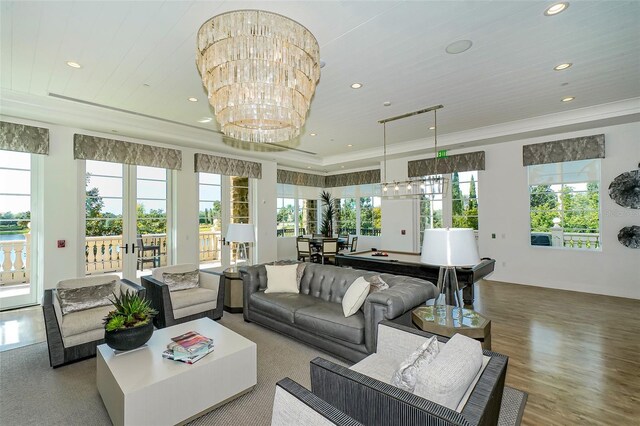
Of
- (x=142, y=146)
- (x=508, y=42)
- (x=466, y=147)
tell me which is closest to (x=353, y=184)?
(x=466, y=147)

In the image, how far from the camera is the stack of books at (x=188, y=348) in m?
2.25

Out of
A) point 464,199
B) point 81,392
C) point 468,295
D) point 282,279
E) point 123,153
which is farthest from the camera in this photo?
point 464,199

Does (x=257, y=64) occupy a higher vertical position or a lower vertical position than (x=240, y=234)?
higher

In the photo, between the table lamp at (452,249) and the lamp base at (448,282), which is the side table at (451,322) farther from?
the table lamp at (452,249)

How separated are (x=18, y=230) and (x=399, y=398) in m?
6.31

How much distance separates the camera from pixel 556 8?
250 centimetres

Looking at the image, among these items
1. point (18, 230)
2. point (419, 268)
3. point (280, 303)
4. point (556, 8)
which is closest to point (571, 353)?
point (419, 268)

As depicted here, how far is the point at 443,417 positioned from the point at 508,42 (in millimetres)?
3472

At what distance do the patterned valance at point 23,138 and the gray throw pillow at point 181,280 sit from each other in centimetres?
306

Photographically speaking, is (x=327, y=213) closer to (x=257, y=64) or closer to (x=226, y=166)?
(x=226, y=166)

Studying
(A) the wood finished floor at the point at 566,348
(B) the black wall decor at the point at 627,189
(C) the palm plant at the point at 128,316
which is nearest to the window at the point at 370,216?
(A) the wood finished floor at the point at 566,348

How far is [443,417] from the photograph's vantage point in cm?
118

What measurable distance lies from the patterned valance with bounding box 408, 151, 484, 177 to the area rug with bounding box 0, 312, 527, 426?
5.38 meters

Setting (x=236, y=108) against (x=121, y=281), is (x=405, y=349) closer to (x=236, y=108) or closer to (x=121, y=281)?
(x=236, y=108)
